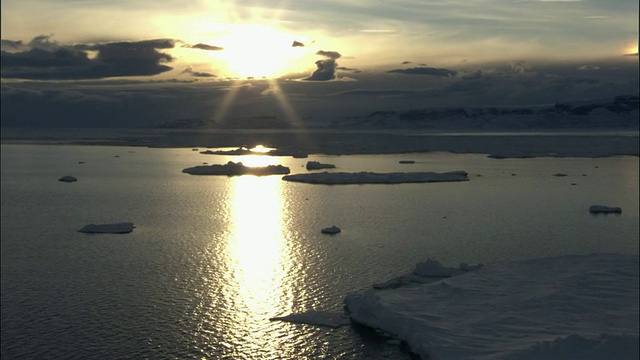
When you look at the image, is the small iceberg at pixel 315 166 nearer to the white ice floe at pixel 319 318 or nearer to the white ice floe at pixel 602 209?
the white ice floe at pixel 602 209

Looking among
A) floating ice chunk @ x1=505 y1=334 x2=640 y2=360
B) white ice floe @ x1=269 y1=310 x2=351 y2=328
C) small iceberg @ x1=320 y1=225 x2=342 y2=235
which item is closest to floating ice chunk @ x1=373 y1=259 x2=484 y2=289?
white ice floe @ x1=269 y1=310 x2=351 y2=328

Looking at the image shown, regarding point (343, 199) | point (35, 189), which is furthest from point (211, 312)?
point (35, 189)

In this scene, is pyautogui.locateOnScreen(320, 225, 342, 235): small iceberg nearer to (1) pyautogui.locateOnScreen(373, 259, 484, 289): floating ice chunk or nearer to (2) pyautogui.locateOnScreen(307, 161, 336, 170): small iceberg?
(1) pyautogui.locateOnScreen(373, 259, 484, 289): floating ice chunk

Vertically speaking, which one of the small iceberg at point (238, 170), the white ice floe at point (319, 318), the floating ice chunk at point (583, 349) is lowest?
the small iceberg at point (238, 170)

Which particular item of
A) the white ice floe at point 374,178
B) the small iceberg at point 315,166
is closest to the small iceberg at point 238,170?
the small iceberg at point 315,166

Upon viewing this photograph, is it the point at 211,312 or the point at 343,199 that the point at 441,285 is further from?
the point at 343,199
